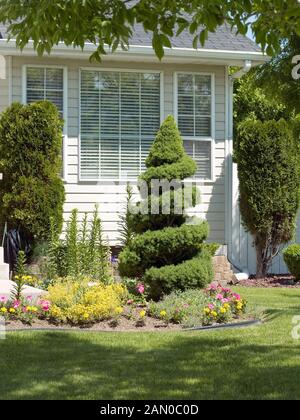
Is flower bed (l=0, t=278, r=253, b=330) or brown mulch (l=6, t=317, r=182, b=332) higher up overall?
flower bed (l=0, t=278, r=253, b=330)

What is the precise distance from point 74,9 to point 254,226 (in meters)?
8.04

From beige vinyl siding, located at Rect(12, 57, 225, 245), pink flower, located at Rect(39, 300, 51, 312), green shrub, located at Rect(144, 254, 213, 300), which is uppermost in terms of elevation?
beige vinyl siding, located at Rect(12, 57, 225, 245)

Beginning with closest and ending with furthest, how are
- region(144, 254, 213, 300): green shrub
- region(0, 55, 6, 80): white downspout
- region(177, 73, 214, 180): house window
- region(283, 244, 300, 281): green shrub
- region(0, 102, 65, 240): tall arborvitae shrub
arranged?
region(144, 254, 213, 300): green shrub, region(0, 102, 65, 240): tall arborvitae shrub, region(283, 244, 300, 281): green shrub, region(0, 55, 6, 80): white downspout, region(177, 73, 214, 180): house window

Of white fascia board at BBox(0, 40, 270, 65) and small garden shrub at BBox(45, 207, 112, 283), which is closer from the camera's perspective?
small garden shrub at BBox(45, 207, 112, 283)

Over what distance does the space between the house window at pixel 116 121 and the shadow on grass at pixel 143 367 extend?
611 cm

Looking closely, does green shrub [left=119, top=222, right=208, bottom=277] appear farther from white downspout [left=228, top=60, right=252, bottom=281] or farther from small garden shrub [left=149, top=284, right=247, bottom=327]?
white downspout [left=228, top=60, right=252, bottom=281]

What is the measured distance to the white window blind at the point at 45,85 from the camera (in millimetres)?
12789

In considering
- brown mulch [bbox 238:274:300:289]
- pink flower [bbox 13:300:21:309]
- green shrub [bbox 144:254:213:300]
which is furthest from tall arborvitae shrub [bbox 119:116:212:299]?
brown mulch [bbox 238:274:300:289]

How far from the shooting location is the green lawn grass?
5.11 meters

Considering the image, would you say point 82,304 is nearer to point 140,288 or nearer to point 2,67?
point 140,288

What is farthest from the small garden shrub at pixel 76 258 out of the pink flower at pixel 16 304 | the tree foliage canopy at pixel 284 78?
the tree foliage canopy at pixel 284 78

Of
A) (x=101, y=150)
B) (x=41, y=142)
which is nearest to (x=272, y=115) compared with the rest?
(x=101, y=150)

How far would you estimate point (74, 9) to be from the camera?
5316 millimetres

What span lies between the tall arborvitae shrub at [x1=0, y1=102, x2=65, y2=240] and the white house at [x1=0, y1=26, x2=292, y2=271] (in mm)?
1046
